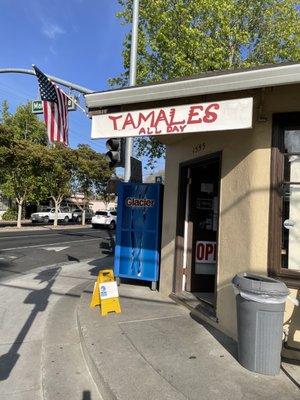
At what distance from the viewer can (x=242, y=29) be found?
19641mm

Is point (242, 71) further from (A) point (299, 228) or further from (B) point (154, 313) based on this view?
(B) point (154, 313)

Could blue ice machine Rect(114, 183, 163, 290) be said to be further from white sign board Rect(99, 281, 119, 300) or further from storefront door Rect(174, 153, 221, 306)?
white sign board Rect(99, 281, 119, 300)

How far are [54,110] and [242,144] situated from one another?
6.42 meters

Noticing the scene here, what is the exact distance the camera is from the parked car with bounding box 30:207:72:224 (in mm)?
44438

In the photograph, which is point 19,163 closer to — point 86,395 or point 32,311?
point 32,311

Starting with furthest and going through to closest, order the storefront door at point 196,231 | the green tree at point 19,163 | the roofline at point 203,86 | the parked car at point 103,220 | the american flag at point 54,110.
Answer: the parked car at point 103,220 < the green tree at point 19,163 < the american flag at point 54,110 < the storefront door at point 196,231 < the roofline at point 203,86

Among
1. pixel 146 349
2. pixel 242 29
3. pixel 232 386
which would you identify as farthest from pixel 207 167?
pixel 242 29

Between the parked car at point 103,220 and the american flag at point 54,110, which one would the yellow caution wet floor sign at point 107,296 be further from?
the parked car at point 103,220

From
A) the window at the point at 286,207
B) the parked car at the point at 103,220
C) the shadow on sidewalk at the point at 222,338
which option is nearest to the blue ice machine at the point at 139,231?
the shadow on sidewalk at the point at 222,338

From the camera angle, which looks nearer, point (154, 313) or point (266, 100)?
point (266, 100)

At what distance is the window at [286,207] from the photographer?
17.2 feet

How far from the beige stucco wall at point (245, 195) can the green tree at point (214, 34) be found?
12.8m

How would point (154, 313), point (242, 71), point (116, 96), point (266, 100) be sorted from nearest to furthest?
point (242, 71), point (266, 100), point (116, 96), point (154, 313)

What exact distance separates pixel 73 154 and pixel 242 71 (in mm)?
38380
